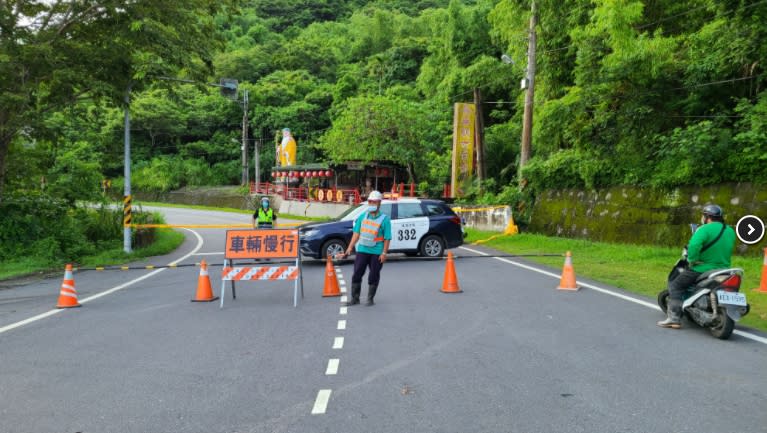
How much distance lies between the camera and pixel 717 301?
6902 millimetres

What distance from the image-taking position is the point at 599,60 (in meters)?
19.0

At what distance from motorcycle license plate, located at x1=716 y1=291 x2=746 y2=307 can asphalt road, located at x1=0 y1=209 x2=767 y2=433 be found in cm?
47

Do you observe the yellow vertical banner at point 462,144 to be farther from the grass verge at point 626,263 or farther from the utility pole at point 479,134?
the grass verge at point 626,263

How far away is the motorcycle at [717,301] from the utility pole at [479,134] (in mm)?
23437

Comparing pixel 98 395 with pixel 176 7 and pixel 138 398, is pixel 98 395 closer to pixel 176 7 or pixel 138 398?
pixel 138 398

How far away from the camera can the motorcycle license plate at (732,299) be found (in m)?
6.71

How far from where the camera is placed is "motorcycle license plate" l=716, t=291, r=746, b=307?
22.0ft

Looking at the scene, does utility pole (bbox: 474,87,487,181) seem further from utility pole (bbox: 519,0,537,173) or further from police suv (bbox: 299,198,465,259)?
police suv (bbox: 299,198,465,259)

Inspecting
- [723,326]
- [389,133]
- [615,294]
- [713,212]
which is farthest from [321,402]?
[389,133]

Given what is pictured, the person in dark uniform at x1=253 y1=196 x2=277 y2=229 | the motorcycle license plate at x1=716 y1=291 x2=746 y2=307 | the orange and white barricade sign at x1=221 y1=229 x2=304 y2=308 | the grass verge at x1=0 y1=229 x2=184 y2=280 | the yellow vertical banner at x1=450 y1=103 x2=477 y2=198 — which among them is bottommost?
the grass verge at x1=0 y1=229 x2=184 y2=280

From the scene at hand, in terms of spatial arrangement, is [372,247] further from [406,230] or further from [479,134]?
[479,134]

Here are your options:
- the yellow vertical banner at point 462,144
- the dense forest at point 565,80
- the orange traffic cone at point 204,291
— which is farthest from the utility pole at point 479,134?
the orange traffic cone at point 204,291

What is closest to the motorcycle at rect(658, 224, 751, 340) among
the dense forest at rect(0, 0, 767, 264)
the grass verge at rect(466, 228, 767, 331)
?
the grass verge at rect(466, 228, 767, 331)

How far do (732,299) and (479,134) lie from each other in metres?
24.7
